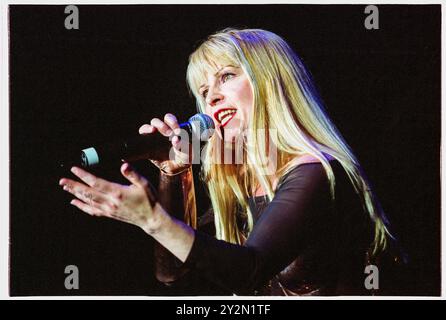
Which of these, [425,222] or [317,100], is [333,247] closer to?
[425,222]

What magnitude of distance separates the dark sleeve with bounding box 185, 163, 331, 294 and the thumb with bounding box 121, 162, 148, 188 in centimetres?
29

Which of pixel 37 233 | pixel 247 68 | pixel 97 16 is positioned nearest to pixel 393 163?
pixel 247 68

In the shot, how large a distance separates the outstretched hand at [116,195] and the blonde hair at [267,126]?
0.72 meters

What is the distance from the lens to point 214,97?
2289 millimetres

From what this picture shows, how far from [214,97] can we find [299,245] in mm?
745

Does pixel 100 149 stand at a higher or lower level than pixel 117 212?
higher

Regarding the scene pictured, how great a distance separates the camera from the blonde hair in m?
2.20

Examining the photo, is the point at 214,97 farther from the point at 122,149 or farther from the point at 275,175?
the point at 122,149

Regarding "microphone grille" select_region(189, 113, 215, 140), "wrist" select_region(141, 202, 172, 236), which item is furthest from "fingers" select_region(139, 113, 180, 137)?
"wrist" select_region(141, 202, 172, 236)

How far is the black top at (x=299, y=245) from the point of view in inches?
70.0

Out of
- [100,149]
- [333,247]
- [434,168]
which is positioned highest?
[100,149]

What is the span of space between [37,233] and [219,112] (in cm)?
102

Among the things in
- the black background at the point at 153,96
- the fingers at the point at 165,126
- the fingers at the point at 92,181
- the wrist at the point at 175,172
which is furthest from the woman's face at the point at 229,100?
the fingers at the point at 92,181

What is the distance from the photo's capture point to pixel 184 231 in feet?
5.76
